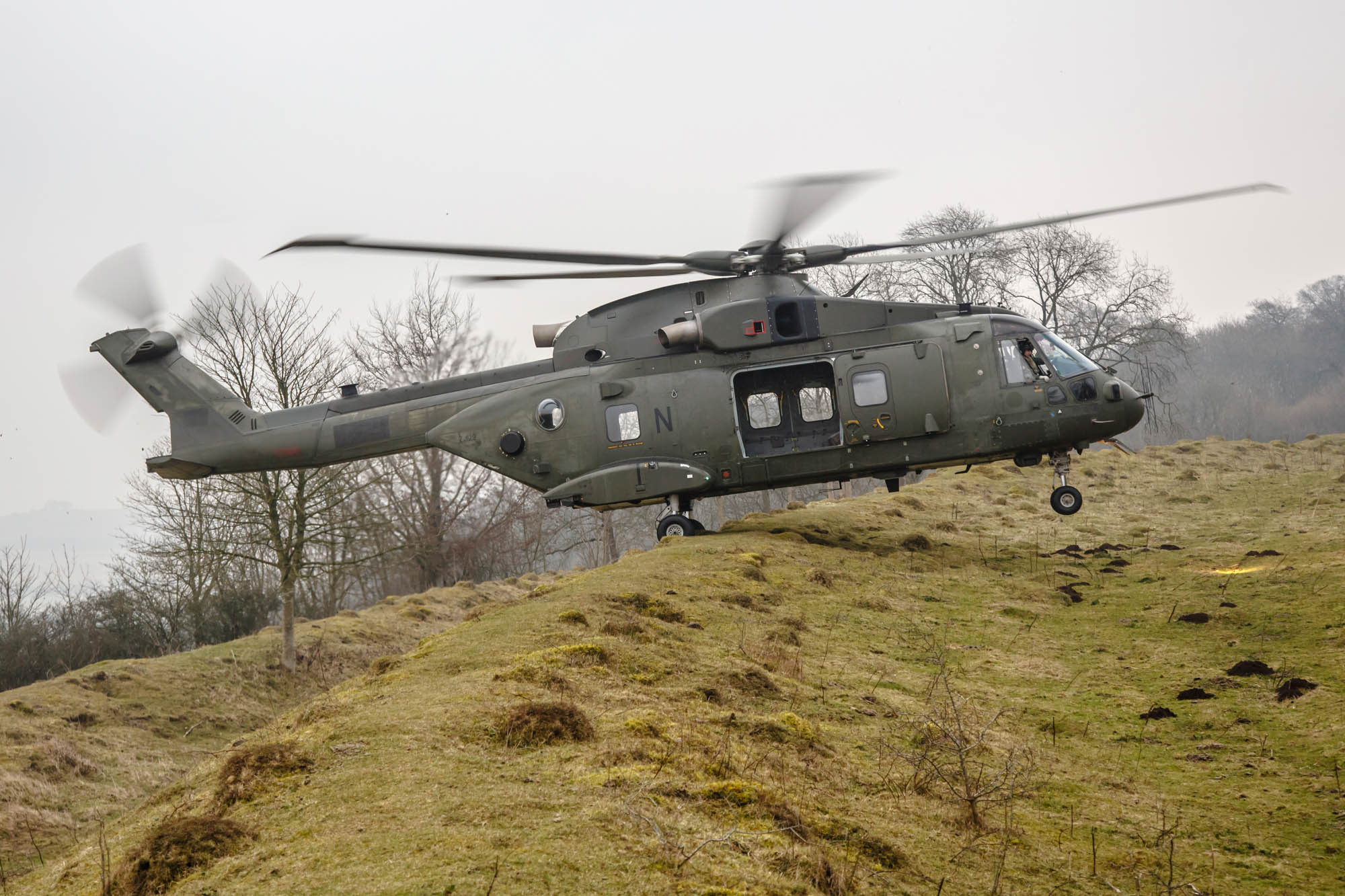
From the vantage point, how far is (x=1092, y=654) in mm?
11883

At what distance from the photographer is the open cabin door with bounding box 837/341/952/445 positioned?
1683cm

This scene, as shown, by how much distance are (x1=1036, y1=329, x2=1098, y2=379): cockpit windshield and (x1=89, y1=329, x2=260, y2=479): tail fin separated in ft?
45.7

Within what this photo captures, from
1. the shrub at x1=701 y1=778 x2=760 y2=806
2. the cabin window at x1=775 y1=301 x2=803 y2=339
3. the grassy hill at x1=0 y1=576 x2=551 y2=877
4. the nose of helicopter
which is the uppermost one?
the cabin window at x1=775 y1=301 x2=803 y2=339

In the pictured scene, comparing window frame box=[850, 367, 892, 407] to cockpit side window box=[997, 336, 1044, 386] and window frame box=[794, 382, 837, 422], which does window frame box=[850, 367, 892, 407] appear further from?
cockpit side window box=[997, 336, 1044, 386]

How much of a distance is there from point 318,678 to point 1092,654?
15.8m

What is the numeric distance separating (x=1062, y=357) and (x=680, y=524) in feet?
24.0

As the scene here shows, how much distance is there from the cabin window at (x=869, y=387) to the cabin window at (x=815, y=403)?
50 cm

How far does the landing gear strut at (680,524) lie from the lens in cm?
1814

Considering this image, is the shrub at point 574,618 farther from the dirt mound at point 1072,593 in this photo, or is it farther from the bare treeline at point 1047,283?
the bare treeline at point 1047,283

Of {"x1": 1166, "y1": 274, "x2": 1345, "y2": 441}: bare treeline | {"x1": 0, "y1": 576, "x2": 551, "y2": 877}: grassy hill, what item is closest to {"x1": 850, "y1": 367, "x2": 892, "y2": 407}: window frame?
{"x1": 0, "y1": 576, "x2": 551, "y2": 877}: grassy hill

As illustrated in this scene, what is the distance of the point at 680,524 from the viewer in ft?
60.4

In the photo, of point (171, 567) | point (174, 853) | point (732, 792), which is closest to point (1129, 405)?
point (732, 792)

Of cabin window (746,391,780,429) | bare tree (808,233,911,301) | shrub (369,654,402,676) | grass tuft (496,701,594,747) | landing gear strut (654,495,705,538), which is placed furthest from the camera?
bare tree (808,233,911,301)

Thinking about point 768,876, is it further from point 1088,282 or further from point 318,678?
point 1088,282
